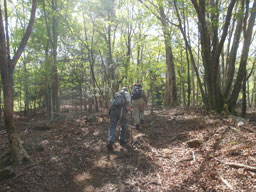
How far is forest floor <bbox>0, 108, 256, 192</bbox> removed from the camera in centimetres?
336

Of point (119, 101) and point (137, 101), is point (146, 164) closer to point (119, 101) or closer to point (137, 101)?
point (119, 101)

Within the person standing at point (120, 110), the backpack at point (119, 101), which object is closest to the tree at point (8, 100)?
the person standing at point (120, 110)

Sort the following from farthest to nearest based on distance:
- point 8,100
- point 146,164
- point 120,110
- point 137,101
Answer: point 137,101, point 120,110, point 146,164, point 8,100

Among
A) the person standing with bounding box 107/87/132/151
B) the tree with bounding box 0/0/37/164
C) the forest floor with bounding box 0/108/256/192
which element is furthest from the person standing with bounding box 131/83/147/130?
the tree with bounding box 0/0/37/164

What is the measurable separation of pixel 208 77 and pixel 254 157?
548 cm

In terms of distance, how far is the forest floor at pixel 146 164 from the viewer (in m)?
3.36

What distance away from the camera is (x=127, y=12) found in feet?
62.1

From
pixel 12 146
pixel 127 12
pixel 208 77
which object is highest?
pixel 127 12

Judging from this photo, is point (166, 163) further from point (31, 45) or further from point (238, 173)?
point (31, 45)

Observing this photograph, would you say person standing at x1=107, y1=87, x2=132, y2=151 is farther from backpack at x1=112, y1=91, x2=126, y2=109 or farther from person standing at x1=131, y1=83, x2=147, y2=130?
person standing at x1=131, y1=83, x2=147, y2=130

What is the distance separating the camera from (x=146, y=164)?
4602 mm

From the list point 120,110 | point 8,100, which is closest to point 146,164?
point 120,110

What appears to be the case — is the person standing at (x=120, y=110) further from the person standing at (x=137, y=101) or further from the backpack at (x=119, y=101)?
the person standing at (x=137, y=101)

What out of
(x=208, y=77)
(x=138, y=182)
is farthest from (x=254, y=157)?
(x=208, y=77)
